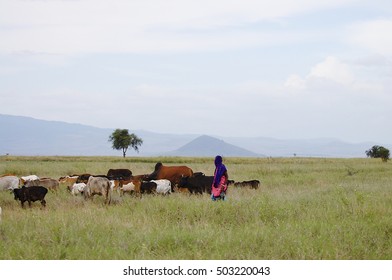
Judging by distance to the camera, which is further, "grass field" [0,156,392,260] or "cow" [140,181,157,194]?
"cow" [140,181,157,194]

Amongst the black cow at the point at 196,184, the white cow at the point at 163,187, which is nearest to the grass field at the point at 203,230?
the white cow at the point at 163,187

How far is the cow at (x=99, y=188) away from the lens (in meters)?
15.4

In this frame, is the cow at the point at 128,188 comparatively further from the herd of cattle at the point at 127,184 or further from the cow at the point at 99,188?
the cow at the point at 99,188

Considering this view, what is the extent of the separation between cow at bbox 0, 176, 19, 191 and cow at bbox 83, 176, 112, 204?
3.79m

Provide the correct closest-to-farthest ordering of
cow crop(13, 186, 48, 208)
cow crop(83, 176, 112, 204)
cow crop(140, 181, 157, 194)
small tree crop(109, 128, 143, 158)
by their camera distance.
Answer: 1. cow crop(13, 186, 48, 208)
2. cow crop(83, 176, 112, 204)
3. cow crop(140, 181, 157, 194)
4. small tree crop(109, 128, 143, 158)

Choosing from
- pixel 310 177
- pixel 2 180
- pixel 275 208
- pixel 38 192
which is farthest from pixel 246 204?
pixel 310 177

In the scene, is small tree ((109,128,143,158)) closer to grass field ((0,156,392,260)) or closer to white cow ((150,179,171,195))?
white cow ((150,179,171,195))

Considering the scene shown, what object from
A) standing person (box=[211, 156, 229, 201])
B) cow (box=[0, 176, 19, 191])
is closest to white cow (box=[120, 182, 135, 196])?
standing person (box=[211, 156, 229, 201])

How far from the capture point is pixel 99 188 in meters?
15.5

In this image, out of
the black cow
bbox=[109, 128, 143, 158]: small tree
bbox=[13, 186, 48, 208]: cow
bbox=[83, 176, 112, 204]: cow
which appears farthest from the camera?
bbox=[109, 128, 143, 158]: small tree

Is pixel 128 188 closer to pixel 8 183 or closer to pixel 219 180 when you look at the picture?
pixel 219 180

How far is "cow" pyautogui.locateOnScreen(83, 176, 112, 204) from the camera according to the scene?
15.4m

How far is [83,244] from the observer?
9.16m

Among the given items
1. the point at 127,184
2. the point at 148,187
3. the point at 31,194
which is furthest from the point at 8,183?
the point at 148,187
